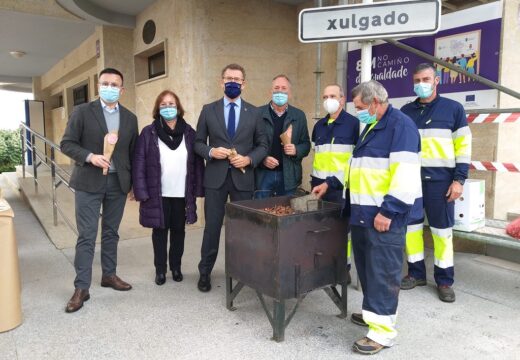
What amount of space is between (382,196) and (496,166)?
6.25 ft

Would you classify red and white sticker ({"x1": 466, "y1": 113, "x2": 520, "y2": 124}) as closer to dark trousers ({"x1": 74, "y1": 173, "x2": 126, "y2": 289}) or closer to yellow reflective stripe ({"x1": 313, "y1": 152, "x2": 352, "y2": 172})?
yellow reflective stripe ({"x1": 313, "y1": 152, "x2": 352, "y2": 172})

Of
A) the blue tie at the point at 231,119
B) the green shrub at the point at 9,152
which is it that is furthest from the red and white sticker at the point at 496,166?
the green shrub at the point at 9,152

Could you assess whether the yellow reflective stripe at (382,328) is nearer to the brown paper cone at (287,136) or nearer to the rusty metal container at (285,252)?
the rusty metal container at (285,252)

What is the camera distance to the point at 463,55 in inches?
160

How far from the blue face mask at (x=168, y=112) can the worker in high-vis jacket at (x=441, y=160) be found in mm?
1965

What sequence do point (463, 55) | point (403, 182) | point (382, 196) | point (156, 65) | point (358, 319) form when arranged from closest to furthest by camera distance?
point (403, 182) → point (382, 196) → point (358, 319) → point (463, 55) → point (156, 65)

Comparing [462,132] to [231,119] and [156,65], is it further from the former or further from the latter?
[156,65]

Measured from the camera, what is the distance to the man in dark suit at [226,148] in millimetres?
3422

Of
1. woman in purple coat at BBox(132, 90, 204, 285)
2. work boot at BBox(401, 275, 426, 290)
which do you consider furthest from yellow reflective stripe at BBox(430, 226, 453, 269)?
woman in purple coat at BBox(132, 90, 204, 285)

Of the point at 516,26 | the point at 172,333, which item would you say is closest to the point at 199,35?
the point at 516,26

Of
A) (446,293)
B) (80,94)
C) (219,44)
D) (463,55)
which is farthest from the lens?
(80,94)

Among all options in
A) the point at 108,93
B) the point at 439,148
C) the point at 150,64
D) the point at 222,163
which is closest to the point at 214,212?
the point at 222,163

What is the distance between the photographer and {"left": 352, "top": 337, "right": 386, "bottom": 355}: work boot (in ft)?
8.23

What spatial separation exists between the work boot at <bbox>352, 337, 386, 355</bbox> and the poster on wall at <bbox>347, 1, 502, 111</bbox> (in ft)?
8.46
